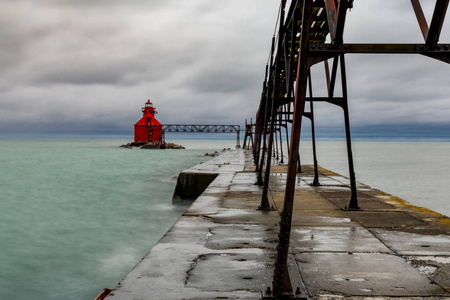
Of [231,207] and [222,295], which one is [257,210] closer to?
[231,207]

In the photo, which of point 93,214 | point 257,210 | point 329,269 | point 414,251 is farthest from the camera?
point 93,214

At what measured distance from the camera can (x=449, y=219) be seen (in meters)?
5.55

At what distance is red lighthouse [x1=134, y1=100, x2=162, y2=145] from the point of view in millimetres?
76250

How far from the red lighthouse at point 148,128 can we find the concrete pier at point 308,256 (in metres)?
72.3

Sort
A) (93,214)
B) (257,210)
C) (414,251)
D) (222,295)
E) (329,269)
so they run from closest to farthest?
1. (222,295)
2. (329,269)
3. (414,251)
4. (257,210)
5. (93,214)

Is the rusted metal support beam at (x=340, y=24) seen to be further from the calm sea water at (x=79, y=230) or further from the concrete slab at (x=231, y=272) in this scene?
the calm sea water at (x=79, y=230)

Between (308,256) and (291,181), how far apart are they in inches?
47.8

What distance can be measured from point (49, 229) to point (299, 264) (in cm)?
1075

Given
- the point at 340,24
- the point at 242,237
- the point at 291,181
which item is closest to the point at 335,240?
the point at 242,237

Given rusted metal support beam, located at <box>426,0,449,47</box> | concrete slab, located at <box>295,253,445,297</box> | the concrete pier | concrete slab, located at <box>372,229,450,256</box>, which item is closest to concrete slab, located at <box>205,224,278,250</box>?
the concrete pier

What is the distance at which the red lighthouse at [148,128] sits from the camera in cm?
7625

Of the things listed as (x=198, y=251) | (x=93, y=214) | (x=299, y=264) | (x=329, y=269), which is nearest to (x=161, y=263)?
(x=198, y=251)

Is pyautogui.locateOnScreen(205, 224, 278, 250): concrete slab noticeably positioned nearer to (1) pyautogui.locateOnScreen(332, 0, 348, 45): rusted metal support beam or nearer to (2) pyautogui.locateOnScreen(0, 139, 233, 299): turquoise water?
(1) pyautogui.locateOnScreen(332, 0, 348, 45): rusted metal support beam

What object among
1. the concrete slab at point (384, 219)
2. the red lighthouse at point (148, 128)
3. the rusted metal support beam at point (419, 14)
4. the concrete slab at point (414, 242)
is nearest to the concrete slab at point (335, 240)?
the concrete slab at point (414, 242)
